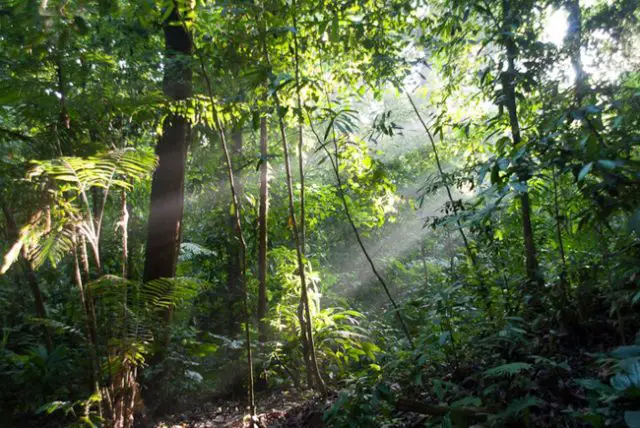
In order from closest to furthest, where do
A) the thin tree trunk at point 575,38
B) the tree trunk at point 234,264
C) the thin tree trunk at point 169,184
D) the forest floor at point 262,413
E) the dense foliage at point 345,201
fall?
1. the dense foliage at point 345,201
2. the thin tree trunk at point 575,38
3. the forest floor at point 262,413
4. the thin tree trunk at point 169,184
5. the tree trunk at point 234,264

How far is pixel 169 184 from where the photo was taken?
14.9 ft

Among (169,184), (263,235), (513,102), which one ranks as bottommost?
(263,235)

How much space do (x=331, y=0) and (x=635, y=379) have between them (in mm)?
3190

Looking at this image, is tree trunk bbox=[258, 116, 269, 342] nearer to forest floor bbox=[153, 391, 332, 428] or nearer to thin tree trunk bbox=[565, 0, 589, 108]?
forest floor bbox=[153, 391, 332, 428]

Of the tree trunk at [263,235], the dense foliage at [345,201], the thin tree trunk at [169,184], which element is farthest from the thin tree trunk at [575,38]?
the thin tree trunk at [169,184]

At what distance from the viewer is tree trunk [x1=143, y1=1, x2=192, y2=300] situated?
4.42 meters

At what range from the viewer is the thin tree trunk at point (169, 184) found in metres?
4.42

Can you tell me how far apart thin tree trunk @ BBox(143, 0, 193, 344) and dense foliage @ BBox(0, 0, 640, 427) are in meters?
0.02

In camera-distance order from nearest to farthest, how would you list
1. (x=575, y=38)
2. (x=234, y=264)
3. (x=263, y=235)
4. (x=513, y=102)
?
(x=575, y=38)
(x=513, y=102)
(x=263, y=235)
(x=234, y=264)

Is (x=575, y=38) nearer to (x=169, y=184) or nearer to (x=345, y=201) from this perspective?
(x=345, y=201)

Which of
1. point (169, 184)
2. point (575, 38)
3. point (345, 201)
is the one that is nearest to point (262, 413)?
point (345, 201)

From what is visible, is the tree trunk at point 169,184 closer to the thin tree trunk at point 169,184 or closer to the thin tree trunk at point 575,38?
the thin tree trunk at point 169,184

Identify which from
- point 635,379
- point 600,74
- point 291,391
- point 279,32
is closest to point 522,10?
point 600,74

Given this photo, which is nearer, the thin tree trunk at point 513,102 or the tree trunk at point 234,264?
the thin tree trunk at point 513,102
